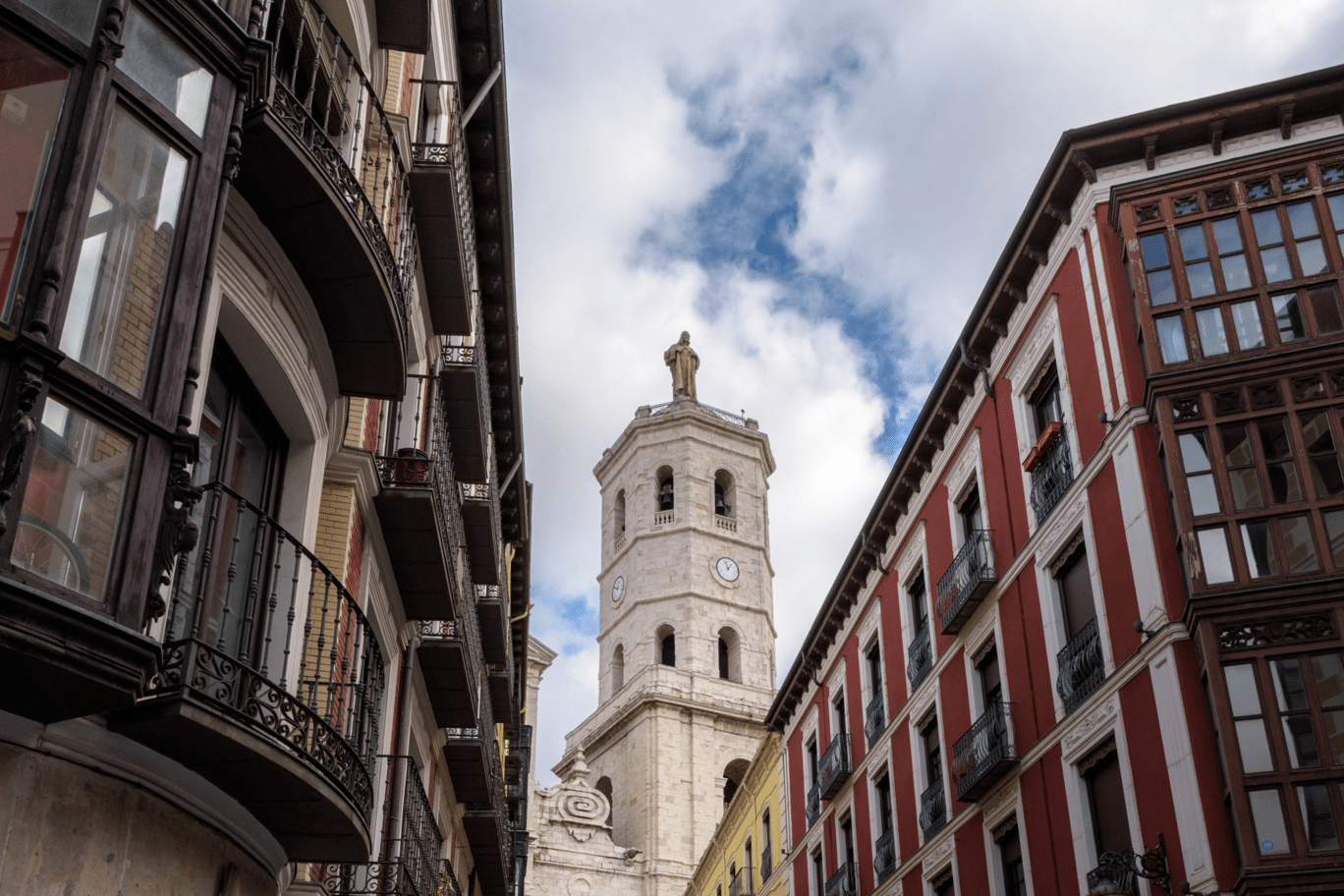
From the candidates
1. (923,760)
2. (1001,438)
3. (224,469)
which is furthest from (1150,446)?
(224,469)

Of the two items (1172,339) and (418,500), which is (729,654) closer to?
(1172,339)

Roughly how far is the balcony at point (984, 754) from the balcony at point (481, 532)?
6.89 meters

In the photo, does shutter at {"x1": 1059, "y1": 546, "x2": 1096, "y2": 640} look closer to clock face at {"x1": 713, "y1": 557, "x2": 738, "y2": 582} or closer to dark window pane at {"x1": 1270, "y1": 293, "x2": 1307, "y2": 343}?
dark window pane at {"x1": 1270, "y1": 293, "x2": 1307, "y2": 343}

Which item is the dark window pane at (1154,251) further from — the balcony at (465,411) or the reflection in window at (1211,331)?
the balcony at (465,411)

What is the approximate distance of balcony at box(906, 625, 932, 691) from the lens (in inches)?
838

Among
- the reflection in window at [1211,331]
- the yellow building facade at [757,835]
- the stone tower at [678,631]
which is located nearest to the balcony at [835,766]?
the yellow building facade at [757,835]

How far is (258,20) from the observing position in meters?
6.50

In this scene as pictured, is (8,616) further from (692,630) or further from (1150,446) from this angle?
(692,630)

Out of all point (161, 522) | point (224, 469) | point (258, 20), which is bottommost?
point (161, 522)

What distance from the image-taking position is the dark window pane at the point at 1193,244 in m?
14.8

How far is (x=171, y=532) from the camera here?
5.08m

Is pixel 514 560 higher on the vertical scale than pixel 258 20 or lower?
higher

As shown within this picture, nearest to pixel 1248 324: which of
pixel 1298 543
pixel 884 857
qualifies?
pixel 1298 543

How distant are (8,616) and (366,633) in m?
3.93
